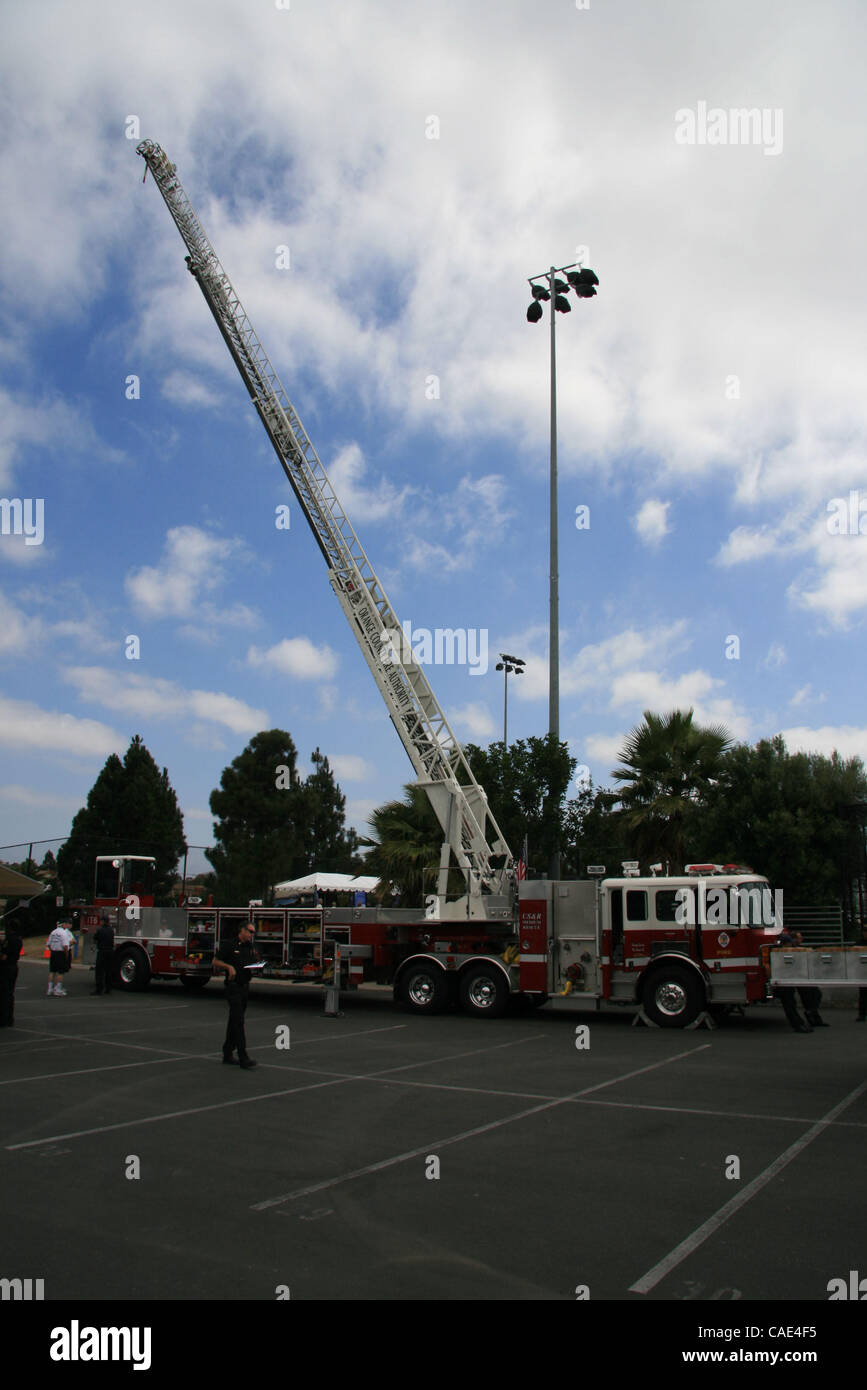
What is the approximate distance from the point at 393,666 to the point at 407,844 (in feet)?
17.8

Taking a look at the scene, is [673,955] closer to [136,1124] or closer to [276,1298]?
[136,1124]

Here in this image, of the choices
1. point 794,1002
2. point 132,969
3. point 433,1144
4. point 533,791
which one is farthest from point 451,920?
point 433,1144

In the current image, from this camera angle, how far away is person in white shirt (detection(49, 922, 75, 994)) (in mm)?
20291

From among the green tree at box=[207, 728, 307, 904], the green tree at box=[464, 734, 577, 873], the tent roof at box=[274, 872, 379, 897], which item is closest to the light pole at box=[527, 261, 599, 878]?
the green tree at box=[464, 734, 577, 873]

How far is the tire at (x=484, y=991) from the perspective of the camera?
57.9 feet

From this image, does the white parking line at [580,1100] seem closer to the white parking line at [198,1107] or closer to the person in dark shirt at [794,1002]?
the white parking line at [198,1107]

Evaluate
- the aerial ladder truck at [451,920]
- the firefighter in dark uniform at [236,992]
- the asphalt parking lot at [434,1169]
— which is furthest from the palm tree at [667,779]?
the firefighter in dark uniform at [236,992]

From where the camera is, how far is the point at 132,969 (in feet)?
72.2

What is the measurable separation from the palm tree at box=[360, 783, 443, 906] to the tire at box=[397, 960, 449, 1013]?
145 inches

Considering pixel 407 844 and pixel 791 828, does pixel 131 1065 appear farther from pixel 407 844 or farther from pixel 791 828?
pixel 791 828

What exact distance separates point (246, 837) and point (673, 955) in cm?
2753

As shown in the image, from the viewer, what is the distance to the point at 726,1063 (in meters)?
12.3

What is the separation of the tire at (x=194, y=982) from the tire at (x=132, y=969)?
85 centimetres
